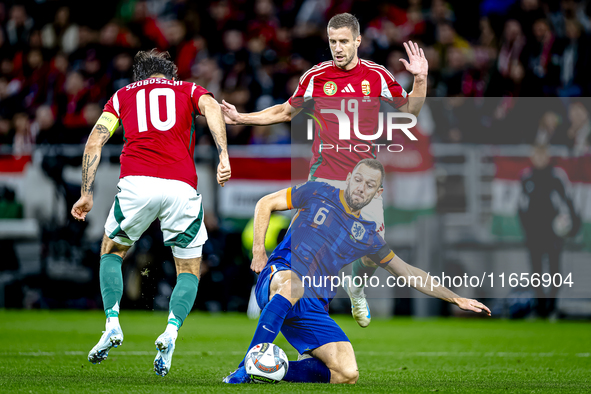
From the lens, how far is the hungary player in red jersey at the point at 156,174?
5992 millimetres

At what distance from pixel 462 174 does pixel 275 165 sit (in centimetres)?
262

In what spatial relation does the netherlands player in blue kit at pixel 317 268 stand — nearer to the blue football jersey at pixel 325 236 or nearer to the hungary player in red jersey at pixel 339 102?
the blue football jersey at pixel 325 236

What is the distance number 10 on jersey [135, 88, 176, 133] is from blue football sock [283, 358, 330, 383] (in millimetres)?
2021

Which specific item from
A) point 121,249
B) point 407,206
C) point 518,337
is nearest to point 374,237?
point 121,249

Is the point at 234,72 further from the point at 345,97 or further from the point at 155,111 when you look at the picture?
the point at 155,111

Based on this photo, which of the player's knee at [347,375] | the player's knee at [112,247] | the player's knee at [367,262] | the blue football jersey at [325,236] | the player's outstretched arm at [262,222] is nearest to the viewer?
the player's knee at [347,375]

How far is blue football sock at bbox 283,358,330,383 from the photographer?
5707 millimetres

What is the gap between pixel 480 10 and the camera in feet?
47.0

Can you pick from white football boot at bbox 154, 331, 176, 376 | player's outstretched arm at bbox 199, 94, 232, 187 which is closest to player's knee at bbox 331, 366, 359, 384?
white football boot at bbox 154, 331, 176, 376

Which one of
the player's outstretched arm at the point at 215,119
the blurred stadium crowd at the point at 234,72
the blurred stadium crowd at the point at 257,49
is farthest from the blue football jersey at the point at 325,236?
the blurred stadium crowd at the point at 257,49

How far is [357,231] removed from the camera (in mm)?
6125

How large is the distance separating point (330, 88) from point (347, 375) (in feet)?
8.12

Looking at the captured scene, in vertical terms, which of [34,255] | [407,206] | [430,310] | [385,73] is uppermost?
[385,73]

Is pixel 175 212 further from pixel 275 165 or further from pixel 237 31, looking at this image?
pixel 237 31
